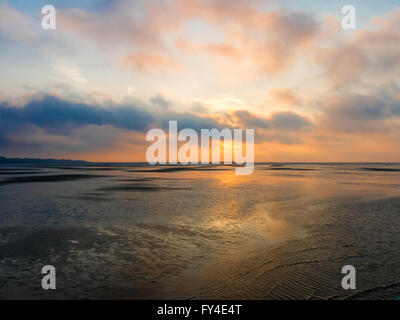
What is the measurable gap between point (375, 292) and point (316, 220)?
328 inches

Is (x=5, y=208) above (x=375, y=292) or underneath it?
above

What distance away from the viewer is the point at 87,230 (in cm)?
1214

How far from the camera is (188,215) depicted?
1555 cm

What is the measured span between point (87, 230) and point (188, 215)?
5667 mm

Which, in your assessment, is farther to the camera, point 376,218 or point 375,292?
point 376,218

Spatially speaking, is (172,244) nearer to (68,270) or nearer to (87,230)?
(68,270)

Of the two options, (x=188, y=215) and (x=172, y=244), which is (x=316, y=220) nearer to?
(x=188, y=215)

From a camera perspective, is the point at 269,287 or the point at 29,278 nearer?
the point at 269,287
